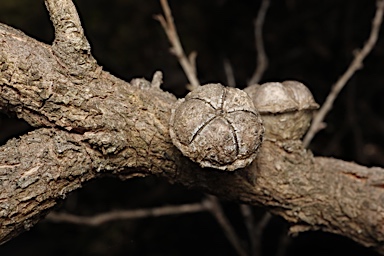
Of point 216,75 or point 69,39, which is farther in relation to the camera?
point 216,75

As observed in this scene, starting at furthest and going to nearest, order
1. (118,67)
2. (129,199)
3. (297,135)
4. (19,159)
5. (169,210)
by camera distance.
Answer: (129,199), (118,67), (169,210), (297,135), (19,159)

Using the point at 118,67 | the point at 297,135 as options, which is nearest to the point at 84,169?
the point at 297,135

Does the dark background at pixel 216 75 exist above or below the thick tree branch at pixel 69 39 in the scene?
above

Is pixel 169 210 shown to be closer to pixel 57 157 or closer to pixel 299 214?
pixel 299 214

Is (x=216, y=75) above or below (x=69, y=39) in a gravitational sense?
above

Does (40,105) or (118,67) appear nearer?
(40,105)

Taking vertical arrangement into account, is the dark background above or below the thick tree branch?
above

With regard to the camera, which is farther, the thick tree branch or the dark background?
the dark background

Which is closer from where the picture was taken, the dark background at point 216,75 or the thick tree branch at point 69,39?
the thick tree branch at point 69,39
